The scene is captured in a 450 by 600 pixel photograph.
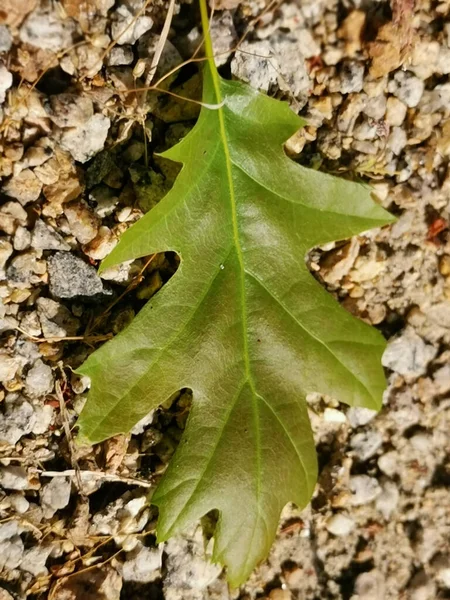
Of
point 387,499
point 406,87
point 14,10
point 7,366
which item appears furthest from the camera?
point 387,499

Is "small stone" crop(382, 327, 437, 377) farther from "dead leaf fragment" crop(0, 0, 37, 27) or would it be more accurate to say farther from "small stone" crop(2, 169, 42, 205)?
"dead leaf fragment" crop(0, 0, 37, 27)

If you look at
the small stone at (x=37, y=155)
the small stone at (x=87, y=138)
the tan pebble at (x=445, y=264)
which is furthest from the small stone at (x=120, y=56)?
the tan pebble at (x=445, y=264)

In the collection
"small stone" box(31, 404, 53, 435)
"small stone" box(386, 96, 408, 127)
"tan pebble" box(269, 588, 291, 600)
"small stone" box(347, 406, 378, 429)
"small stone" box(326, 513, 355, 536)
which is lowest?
"tan pebble" box(269, 588, 291, 600)

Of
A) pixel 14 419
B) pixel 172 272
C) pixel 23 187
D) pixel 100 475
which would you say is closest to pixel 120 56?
pixel 23 187

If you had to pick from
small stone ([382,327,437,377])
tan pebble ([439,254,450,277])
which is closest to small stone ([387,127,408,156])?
tan pebble ([439,254,450,277])

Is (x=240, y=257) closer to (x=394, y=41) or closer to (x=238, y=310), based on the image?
(x=238, y=310)
